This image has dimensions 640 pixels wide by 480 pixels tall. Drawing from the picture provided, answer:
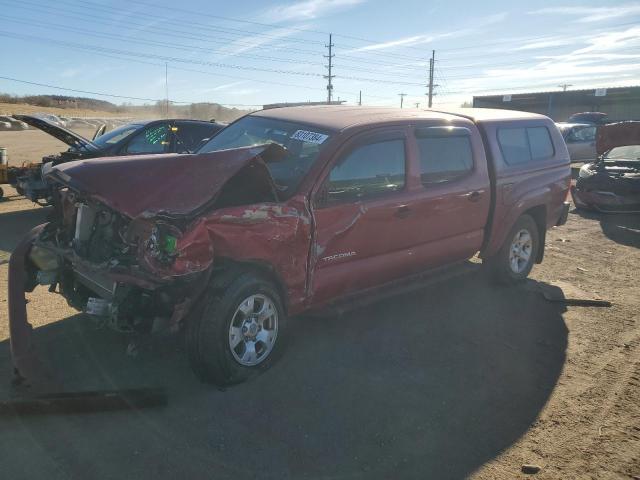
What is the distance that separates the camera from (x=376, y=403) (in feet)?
11.6

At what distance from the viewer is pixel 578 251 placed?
26.0ft

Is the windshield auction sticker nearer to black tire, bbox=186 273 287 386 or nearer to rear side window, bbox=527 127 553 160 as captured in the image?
black tire, bbox=186 273 287 386

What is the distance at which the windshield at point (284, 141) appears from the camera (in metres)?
4.07

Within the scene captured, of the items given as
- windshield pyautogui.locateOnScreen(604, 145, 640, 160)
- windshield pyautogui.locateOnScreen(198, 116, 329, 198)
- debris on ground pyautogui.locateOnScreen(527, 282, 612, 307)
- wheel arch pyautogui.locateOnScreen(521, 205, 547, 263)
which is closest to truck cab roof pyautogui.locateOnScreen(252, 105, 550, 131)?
windshield pyautogui.locateOnScreen(198, 116, 329, 198)

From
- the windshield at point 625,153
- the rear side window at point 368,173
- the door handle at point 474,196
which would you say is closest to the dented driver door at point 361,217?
the rear side window at point 368,173

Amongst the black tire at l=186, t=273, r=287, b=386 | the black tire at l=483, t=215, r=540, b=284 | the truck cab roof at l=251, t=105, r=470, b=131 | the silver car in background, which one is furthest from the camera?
the silver car in background

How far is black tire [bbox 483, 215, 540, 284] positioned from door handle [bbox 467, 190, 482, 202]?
897 millimetres

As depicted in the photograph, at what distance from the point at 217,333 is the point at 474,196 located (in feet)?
10.2

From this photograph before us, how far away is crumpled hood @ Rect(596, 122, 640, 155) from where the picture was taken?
11453 millimetres

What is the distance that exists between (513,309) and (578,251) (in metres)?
3.16

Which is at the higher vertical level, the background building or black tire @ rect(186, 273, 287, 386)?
the background building

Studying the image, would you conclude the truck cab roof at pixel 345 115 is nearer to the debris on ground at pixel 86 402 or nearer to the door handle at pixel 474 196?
the door handle at pixel 474 196

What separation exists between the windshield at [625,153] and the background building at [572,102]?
2667 cm

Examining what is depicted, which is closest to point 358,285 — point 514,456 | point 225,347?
point 225,347
